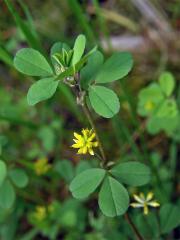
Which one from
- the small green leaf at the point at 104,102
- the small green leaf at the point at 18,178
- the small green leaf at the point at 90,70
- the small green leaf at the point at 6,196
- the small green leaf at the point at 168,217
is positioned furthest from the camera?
the small green leaf at the point at 18,178

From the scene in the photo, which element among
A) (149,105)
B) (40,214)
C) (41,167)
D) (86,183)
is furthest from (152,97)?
(86,183)

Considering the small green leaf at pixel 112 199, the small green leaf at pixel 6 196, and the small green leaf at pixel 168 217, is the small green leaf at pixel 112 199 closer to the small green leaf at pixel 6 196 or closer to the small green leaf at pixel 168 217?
the small green leaf at pixel 168 217

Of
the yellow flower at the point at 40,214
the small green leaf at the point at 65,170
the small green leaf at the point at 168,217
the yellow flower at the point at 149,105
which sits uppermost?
the yellow flower at the point at 149,105

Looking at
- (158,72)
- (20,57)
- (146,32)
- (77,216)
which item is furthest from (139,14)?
(20,57)

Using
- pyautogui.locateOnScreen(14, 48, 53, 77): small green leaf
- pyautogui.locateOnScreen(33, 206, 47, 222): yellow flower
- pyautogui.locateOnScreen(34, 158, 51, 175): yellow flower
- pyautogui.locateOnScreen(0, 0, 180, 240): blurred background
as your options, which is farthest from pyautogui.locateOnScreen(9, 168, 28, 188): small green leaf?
pyautogui.locateOnScreen(14, 48, 53, 77): small green leaf

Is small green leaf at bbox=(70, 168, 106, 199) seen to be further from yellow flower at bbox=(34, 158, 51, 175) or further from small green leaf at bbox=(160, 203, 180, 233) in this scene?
yellow flower at bbox=(34, 158, 51, 175)

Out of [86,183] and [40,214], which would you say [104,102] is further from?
[40,214]

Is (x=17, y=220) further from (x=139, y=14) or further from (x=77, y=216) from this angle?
(x=139, y=14)

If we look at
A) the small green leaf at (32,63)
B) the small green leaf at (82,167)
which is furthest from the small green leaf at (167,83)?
the small green leaf at (32,63)
